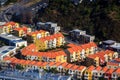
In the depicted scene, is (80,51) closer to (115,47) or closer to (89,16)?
(115,47)

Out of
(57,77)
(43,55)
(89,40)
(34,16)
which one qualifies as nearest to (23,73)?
(57,77)

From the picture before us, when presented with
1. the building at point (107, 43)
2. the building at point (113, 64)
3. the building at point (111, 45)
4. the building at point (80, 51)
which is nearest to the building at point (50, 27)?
the building at point (80, 51)

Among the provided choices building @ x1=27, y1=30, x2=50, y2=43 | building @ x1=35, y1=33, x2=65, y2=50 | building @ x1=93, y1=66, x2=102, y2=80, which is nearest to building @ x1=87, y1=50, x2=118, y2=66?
building @ x1=93, y1=66, x2=102, y2=80

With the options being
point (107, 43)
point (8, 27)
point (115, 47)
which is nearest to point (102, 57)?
point (115, 47)

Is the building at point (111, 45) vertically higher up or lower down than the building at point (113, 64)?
lower down

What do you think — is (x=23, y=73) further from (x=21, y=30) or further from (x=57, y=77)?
(x=21, y=30)

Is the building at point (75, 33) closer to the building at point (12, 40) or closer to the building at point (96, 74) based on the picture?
the building at point (12, 40)
